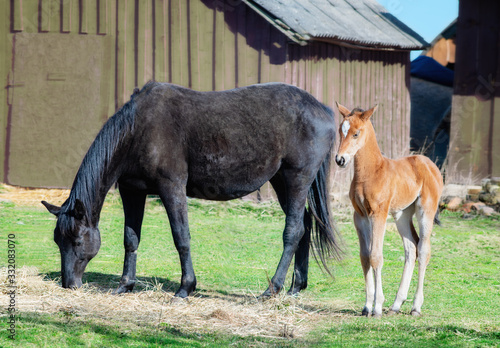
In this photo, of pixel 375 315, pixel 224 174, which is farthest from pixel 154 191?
pixel 375 315

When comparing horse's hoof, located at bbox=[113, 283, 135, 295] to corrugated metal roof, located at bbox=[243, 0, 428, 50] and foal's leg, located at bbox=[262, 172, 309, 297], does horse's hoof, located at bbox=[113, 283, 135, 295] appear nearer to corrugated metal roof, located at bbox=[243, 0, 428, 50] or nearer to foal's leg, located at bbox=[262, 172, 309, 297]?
foal's leg, located at bbox=[262, 172, 309, 297]

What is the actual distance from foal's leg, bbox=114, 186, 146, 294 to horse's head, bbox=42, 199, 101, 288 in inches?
17.1

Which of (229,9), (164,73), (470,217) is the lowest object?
(470,217)

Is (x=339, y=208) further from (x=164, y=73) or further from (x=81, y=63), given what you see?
(x=81, y=63)

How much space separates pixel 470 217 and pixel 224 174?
7.70 m

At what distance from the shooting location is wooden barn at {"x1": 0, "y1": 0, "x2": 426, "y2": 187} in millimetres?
14000

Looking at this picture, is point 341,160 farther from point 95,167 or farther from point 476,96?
point 476,96

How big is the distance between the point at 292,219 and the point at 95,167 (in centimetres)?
202

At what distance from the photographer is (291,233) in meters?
7.09

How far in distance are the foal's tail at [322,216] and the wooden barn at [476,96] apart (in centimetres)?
824

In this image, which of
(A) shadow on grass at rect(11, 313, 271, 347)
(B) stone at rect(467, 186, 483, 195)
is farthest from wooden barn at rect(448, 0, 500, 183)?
(A) shadow on grass at rect(11, 313, 271, 347)

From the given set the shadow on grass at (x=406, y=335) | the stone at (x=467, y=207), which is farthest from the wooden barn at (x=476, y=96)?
the shadow on grass at (x=406, y=335)

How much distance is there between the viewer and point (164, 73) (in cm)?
1438

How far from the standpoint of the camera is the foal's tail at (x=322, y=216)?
7.34 m
